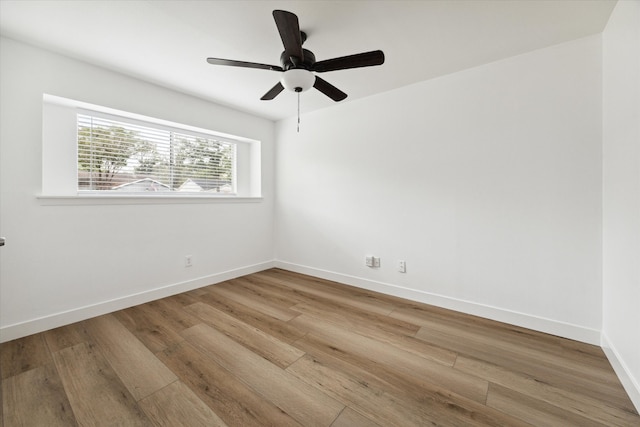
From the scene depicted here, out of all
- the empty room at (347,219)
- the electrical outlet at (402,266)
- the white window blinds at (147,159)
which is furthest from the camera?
the electrical outlet at (402,266)

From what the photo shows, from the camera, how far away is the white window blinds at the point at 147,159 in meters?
2.48

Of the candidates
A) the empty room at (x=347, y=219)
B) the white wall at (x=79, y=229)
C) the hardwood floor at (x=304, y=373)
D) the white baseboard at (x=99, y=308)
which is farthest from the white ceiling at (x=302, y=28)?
the hardwood floor at (x=304, y=373)

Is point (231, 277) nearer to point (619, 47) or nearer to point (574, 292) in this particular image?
point (574, 292)

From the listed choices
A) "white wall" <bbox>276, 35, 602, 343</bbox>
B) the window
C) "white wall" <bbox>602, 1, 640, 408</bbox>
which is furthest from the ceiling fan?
the window

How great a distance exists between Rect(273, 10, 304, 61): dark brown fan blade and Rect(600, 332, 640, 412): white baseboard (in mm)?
2601

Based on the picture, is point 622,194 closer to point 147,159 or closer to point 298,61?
point 298,61

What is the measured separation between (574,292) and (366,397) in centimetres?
184

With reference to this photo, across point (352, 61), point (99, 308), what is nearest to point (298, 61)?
point (352, 61)

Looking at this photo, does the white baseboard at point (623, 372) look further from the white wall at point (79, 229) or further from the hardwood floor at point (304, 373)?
the white wall at point (79, 229)

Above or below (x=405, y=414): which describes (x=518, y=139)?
above

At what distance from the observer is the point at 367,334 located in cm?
207

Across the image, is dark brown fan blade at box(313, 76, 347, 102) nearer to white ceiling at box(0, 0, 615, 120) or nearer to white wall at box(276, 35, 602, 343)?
white ceiling at box(0, 0, 615, 120)

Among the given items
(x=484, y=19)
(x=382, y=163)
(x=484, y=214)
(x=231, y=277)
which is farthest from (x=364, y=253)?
(x=484, y=19)

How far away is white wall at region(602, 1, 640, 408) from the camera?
1.37 metres
